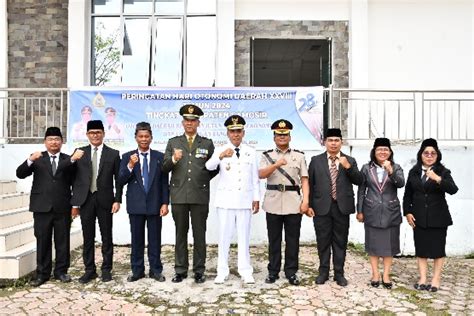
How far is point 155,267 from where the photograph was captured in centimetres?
500

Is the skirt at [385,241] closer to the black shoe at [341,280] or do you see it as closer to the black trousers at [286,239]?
the black shoe at [341,280]

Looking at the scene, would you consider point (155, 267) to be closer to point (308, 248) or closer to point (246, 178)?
point (246, 178)

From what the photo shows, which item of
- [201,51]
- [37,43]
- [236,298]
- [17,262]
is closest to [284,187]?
[236,298]

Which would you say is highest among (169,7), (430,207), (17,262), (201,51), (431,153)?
(169,7)

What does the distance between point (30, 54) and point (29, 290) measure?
5803 mm


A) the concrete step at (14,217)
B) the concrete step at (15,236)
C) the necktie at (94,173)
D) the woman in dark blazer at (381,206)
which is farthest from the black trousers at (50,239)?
the woman in dark blazer at (381,206)

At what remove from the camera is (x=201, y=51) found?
8.86 metres

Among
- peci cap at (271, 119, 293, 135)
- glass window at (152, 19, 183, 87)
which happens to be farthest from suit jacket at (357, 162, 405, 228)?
glass window at (152, 19, 183, 87)

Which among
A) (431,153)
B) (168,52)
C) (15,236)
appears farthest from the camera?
(168,52)

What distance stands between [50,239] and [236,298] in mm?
2244

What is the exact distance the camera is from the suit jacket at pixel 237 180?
15.8ft

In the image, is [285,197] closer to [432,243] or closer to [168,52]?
[432,243]

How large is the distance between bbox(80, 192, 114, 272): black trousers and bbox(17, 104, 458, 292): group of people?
0.04 feet

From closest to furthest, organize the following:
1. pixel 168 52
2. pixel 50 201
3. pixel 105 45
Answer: pixel 50 201 < pixel 168 52 < pixel 105 45
